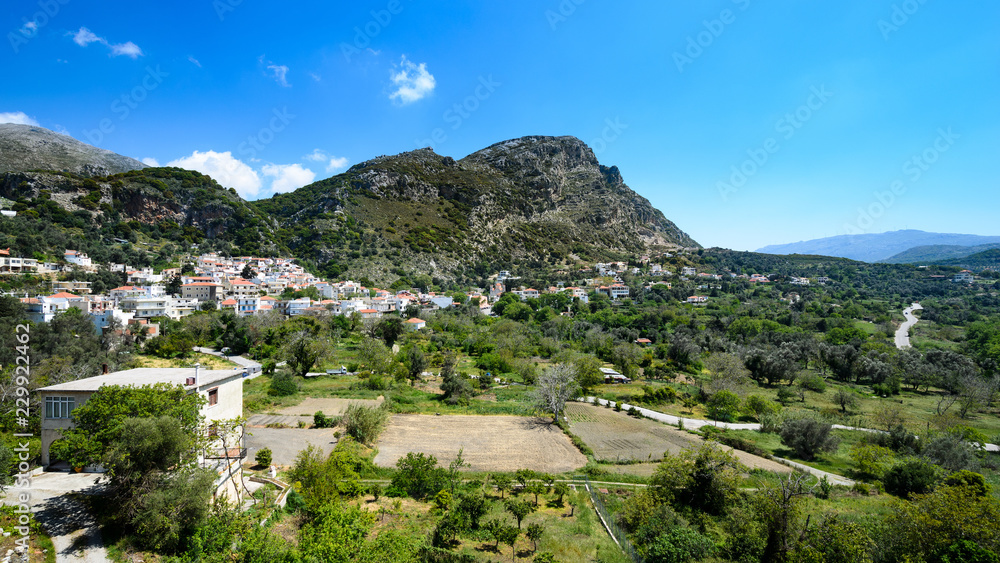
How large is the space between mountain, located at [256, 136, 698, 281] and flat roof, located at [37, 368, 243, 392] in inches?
2487

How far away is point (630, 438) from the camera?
73.5 ft

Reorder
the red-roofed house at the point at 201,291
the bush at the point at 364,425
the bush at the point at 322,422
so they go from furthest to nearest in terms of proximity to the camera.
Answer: the red-roofed house at the point at 201,291 → the bush at the point at 322,422 → the bush at the point at 364,425

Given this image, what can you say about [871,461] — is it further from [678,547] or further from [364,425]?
[364,425]

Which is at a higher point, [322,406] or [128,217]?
[128,217]

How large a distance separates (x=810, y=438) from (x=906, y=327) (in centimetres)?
5776

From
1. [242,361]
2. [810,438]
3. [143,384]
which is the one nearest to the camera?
[143,384]

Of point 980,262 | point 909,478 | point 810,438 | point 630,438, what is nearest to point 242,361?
point 630,438

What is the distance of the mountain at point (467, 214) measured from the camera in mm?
90188

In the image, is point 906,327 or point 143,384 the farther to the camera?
point 906,327

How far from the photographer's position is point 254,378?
32.7m

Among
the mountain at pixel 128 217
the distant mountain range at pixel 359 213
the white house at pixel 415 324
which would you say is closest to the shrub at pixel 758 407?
the white house at pixel 415 324

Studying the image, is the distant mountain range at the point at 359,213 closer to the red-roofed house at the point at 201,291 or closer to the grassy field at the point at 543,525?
the red-roofed house at the point at 201,291

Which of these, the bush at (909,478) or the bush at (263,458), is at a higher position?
the bush at (263,458)

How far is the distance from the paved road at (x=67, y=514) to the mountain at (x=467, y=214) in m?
67.4
